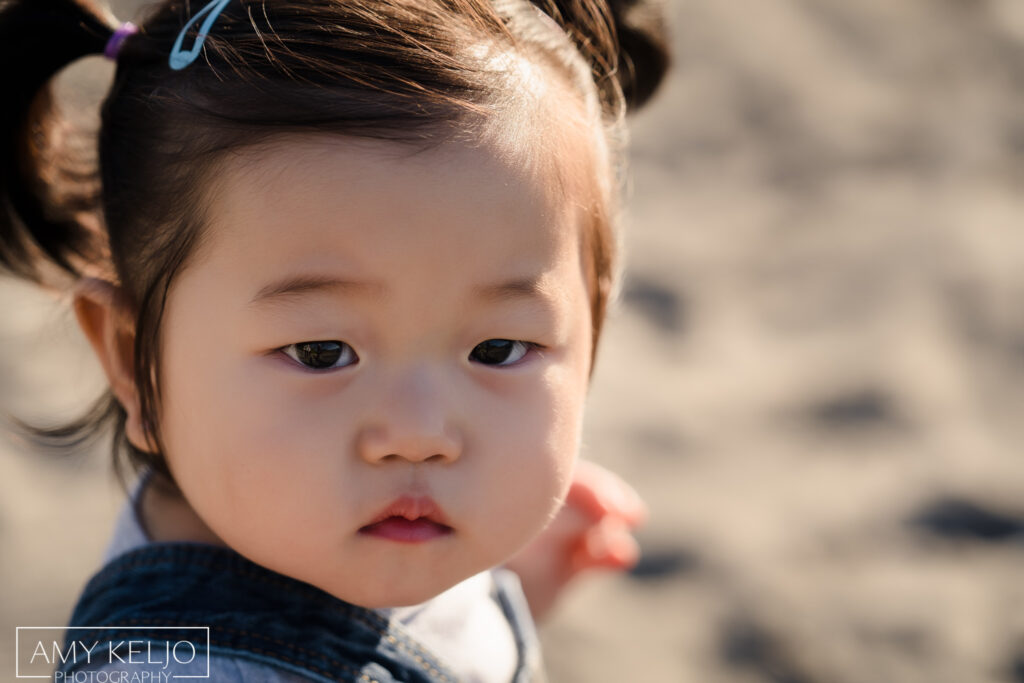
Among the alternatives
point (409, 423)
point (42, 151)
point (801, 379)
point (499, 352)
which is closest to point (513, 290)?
point (499, 352)

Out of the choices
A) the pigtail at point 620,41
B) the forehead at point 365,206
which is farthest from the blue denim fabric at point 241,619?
the pigtail at point 620,41

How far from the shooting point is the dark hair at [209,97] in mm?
1046

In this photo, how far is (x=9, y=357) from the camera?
8.40 feet

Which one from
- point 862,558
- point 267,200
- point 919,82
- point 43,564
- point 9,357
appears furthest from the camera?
point 919,82

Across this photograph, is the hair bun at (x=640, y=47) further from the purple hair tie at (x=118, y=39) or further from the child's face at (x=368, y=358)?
the purple hair tie at (x=118, y=39)

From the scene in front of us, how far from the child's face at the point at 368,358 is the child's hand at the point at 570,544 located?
63 centimetres

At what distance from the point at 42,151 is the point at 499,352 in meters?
0.75

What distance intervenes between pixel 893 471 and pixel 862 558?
0.30m

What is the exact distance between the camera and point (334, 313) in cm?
102

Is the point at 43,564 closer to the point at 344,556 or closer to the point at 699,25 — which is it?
the point at 344,556

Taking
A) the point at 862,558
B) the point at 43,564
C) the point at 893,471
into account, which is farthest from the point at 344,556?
the point at 893,471

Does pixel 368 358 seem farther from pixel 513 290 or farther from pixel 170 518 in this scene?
pixel 170 518

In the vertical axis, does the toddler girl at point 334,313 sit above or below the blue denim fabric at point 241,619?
above

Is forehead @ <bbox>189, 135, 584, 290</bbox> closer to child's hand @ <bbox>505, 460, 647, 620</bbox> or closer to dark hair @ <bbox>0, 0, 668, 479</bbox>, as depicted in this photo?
dark hair @ <bbox>0, 0, 668, 479</bbox>
